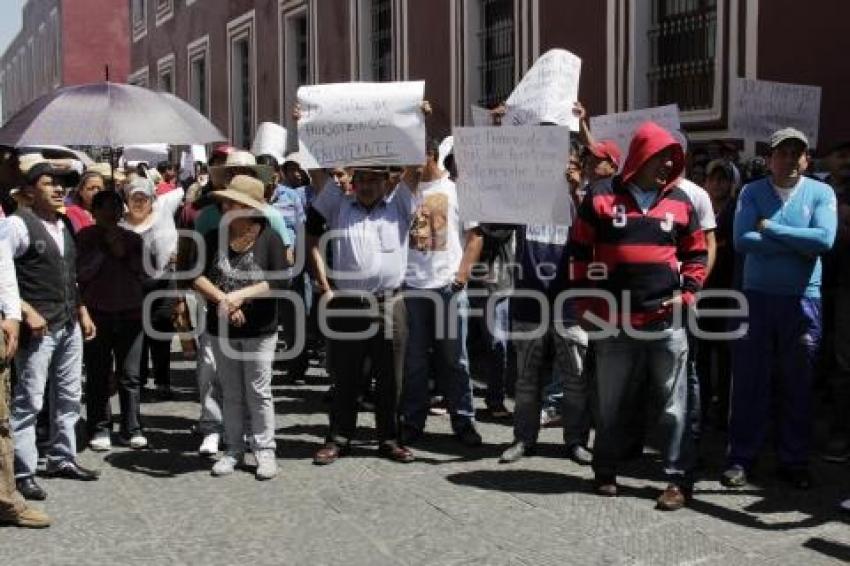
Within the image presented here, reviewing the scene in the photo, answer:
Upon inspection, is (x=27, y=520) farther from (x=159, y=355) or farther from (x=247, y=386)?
(x=159, y=355)

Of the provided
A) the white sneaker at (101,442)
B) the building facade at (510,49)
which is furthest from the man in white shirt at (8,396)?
the building facade at (510,49)

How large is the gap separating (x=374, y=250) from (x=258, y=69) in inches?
597

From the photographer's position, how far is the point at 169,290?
7.54m

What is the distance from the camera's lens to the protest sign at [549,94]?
20.4ft

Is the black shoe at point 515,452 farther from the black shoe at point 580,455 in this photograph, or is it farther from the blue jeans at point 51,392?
the blue jeans at point 51,392

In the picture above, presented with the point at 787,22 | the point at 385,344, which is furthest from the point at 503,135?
the point at 787,22

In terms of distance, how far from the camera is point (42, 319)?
17.7 ft

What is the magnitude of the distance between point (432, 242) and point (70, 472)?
2.43 m

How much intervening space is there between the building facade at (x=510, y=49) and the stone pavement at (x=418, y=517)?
12.9 ft

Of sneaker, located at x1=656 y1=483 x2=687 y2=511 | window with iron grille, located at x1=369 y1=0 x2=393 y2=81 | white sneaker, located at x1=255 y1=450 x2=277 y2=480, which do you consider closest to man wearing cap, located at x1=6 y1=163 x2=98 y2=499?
white sneaker, located at x1=255 y1=450 x2=277 y2=480

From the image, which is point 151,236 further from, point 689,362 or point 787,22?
point 787,22

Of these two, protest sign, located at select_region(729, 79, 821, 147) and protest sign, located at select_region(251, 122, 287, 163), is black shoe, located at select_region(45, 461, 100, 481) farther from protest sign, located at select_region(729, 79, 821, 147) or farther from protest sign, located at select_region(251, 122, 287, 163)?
protest sign, located at select_region(251, 122, 287, 163)

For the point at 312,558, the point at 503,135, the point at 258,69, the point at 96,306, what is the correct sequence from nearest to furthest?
the point at 312,558 → the point at 503,135 → the point at 96,306 → the point at 258,69

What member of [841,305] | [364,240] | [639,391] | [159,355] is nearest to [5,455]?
[364,240]
